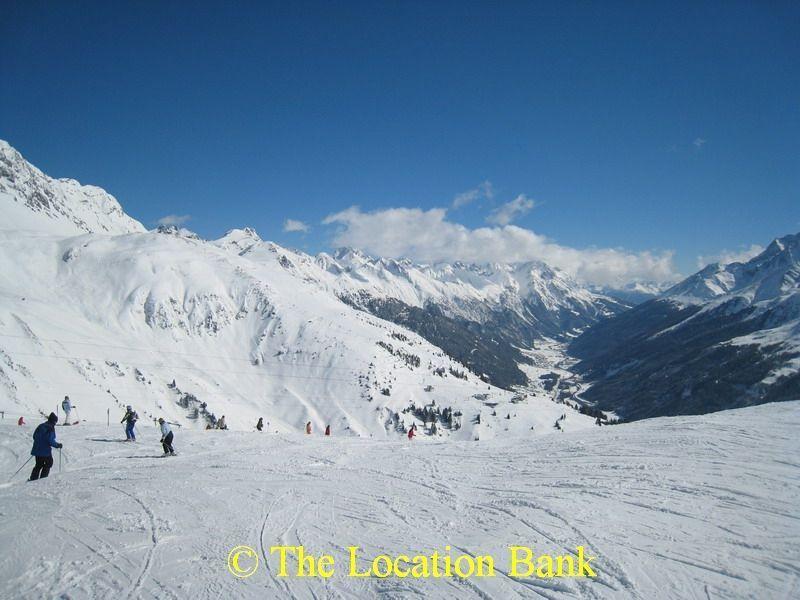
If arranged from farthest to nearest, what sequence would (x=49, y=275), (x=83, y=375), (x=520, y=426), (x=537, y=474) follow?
(x=49, y=275) < (x=520, y=426) < (x=83, y=375) < (x=537, y=474)

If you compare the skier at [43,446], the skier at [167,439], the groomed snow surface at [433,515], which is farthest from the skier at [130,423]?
the skier at [43,446]

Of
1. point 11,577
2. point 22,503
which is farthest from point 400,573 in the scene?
point 22,503

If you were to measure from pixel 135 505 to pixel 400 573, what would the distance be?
30.0 feet

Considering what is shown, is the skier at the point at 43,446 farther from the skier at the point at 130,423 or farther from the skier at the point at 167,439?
the skier at the point at 130,423

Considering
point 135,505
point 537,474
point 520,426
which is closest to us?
point 135,505

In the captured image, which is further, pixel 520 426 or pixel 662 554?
pixel 520 426

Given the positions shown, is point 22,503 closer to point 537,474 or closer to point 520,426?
point 537,474

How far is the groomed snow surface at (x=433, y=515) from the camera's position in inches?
346

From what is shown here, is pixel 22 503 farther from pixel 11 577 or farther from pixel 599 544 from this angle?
pixel 599 544

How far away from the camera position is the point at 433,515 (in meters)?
12.5

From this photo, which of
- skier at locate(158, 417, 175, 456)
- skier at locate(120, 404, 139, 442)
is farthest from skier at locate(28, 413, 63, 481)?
skier at locate(120, 404, 139, 442)

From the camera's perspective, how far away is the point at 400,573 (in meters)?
9.30

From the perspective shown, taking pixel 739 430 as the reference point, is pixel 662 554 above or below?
below

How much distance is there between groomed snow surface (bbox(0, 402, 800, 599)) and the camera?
8797 mm
